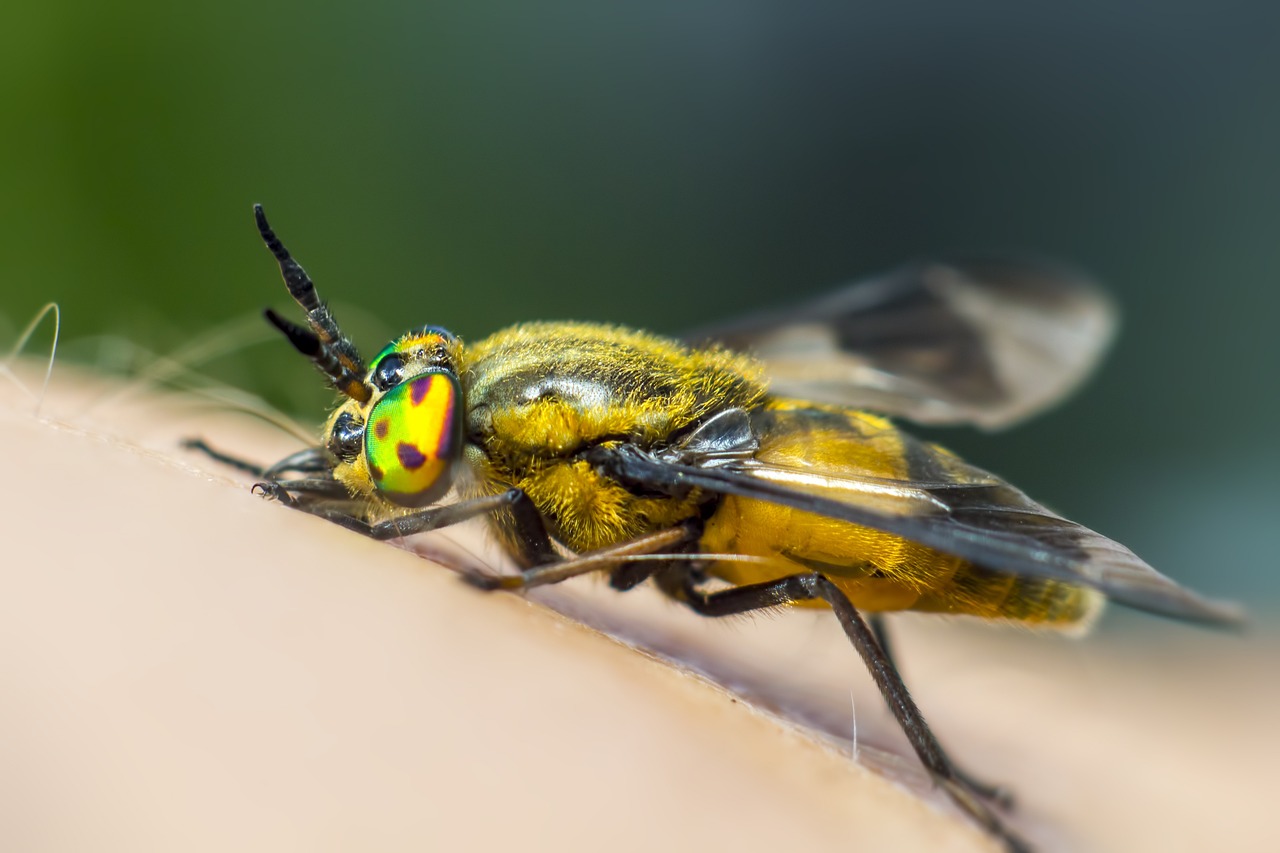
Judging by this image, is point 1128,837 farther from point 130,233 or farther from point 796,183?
point 796,183

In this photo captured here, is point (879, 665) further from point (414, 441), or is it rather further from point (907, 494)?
point (414, 441)

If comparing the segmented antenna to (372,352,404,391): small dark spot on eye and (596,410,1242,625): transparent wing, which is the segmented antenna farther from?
(596,410,1242,625): transparent wing

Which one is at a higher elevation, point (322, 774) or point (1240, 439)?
point (1240, 439)

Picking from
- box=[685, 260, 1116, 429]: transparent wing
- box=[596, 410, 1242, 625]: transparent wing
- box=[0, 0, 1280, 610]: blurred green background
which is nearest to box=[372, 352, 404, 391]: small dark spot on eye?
box=[596, 410, 1242, 625]: transparent wing

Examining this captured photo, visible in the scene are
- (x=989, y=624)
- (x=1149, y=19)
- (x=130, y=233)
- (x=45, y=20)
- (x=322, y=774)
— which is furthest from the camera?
(x=1149, y=19)

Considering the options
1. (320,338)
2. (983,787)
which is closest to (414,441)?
(320,338)

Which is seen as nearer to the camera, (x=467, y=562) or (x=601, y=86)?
(x=467, y=562)

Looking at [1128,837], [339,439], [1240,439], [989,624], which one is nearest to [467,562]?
[339,439]
